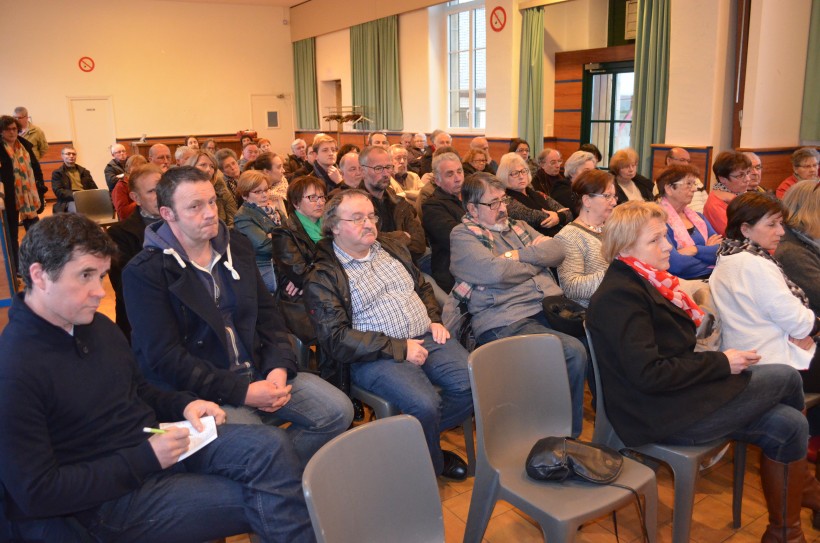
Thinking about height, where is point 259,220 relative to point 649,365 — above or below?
above

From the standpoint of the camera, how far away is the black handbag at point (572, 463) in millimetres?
1721

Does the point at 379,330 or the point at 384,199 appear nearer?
the point at 379,330

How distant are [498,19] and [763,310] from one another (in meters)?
7.44

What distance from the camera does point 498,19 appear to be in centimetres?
870

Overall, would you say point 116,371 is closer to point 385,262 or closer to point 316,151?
point 385,262

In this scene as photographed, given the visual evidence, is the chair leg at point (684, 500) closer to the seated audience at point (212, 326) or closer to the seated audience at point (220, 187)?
the seated audience at point (212, 326)

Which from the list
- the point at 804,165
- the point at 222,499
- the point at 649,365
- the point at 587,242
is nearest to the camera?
the point at 222,499

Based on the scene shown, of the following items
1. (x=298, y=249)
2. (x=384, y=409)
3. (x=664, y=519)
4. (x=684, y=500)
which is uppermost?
(x=298, y=249)

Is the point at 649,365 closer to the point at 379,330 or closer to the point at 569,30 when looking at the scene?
the point at 379,330

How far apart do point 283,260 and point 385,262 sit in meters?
0.61

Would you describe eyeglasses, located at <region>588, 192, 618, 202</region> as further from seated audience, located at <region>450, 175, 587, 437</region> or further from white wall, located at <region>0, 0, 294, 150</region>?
white wall, located at <region>0, 0, 294, 150</region>

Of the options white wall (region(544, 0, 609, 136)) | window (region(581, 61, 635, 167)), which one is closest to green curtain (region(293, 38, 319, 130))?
white wall (region(544, 0, 609, 136))

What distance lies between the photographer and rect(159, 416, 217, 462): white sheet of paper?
1.63 meters

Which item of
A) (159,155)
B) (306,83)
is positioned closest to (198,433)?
(159,155)
